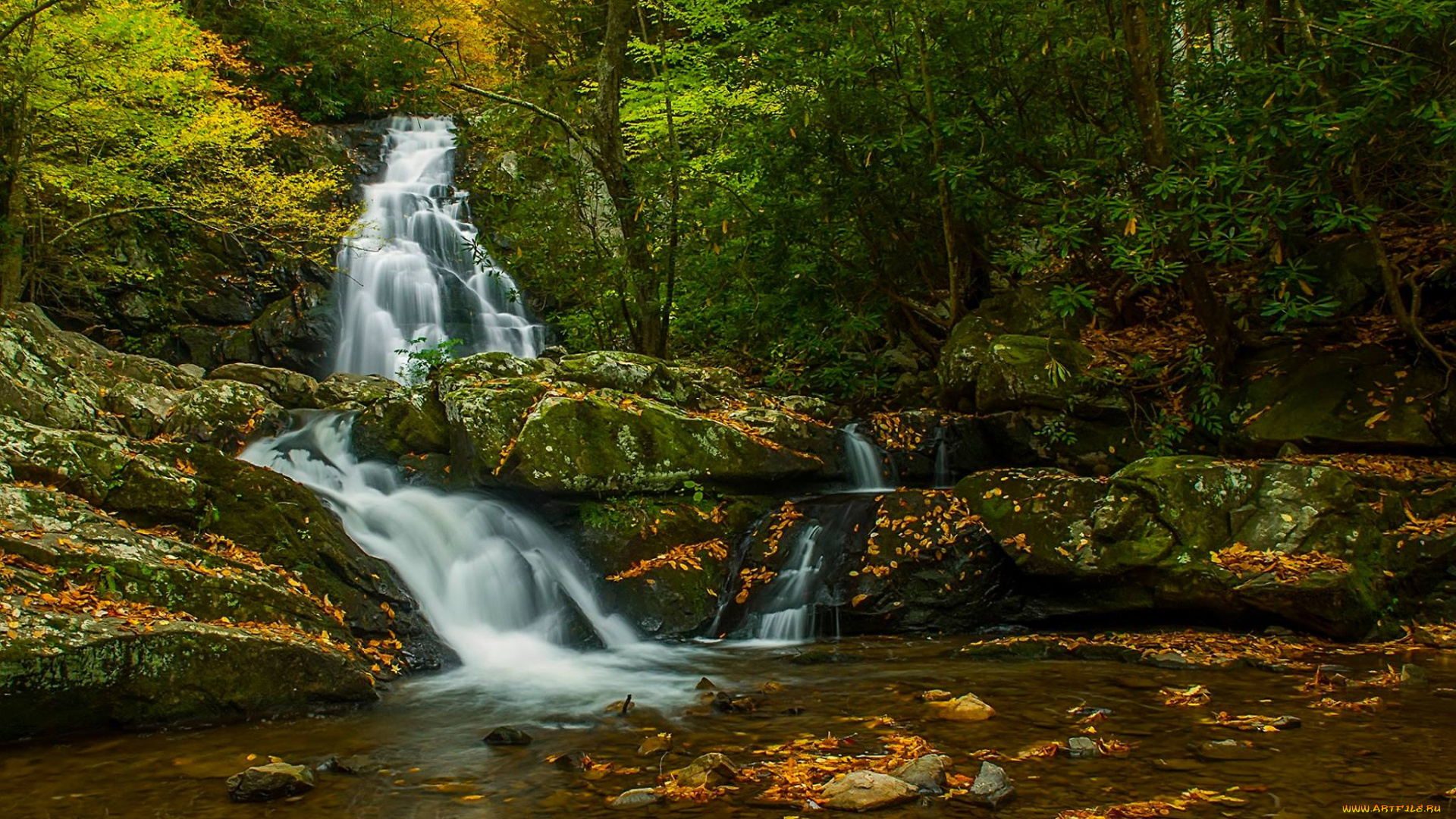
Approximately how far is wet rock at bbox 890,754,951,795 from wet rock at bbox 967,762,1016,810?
0.13 meters

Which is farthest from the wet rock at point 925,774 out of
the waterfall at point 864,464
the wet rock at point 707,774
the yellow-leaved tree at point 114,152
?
the yellow-leaved tree at point 114,152

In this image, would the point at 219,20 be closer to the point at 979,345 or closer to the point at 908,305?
the point at 908,305

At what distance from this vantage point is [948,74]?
380 inches

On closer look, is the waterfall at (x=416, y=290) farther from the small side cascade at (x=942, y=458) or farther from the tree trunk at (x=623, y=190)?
the small side cascade at (x=942, y=458)

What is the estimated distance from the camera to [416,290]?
17.1 meters

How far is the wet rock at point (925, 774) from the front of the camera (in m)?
3.41

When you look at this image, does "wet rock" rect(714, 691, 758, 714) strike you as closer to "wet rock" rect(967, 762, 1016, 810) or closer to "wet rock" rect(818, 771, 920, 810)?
"wet rock" rect(818, 771, 920, 810)

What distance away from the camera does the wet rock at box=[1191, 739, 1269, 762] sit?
370cm

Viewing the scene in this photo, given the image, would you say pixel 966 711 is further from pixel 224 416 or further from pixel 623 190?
pixel 623 190

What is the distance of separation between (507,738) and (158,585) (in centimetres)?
250

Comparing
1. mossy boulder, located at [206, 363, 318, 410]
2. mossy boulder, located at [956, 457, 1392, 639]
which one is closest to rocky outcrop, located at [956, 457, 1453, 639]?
mossy boulder, located at [956, 457, 1392, 639]

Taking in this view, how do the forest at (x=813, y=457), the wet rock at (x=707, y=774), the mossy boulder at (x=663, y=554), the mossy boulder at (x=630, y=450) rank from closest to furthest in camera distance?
the wet rock at (x=707, y=774)
the forest at (x=813, y=457)
the mossy boulder at (x=663, y=554)
the mossy boulder at (x=630, y=450)

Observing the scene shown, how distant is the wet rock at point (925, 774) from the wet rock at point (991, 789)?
4.9 inches

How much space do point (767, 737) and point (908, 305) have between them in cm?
821
